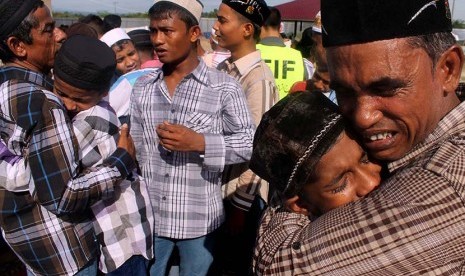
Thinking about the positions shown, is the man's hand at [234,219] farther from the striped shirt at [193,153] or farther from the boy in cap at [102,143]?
the boy in cap at [102,143]

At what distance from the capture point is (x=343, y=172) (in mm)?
1488

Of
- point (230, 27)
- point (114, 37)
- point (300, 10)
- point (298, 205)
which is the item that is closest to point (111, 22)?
point (114, 37)

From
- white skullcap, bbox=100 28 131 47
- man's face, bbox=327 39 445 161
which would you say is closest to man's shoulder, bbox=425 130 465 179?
man's face, bbox=327 39 445 161

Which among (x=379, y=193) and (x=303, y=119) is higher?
(x=303, y=119)

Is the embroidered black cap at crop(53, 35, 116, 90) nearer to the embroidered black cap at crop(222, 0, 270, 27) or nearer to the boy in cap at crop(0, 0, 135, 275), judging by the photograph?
the boy in cap at crop(0, 0, 135, 275)

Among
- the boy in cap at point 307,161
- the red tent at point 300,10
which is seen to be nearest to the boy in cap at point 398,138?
the boy in cap at point 307,161

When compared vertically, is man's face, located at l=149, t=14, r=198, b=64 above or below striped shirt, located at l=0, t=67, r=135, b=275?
above

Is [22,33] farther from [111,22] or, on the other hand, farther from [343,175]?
[111,22]

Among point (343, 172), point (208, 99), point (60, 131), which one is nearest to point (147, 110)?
point (208, 99)

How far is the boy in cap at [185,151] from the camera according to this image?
296cm

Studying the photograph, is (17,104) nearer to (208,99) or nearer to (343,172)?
(208,99)

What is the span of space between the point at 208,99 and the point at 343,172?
1635 mm

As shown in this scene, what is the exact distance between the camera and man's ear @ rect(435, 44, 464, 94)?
48.5 inches

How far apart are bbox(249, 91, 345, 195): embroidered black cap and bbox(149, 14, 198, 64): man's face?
5.73 ft
